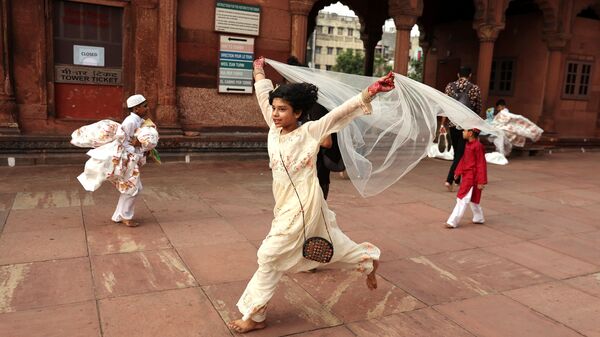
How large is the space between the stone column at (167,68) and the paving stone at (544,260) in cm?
635

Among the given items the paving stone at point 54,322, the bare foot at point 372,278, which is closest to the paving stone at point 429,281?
the bare foot at point 372,278

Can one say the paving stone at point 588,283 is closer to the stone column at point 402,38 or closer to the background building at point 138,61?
the background building at point 138,61

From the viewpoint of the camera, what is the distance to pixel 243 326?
2.92 m

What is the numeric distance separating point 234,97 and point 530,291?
7.19 meters

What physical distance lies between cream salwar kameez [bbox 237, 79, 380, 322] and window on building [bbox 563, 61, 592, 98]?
13.7 meters

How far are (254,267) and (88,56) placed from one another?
21.0 feet

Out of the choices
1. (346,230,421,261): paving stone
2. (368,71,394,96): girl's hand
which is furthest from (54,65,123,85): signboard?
(368,71,394,96): girl's hand

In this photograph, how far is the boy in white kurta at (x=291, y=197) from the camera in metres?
2.93

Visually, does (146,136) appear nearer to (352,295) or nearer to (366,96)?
(352,295)

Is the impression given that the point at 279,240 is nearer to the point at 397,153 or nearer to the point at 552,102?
the point at 397,153

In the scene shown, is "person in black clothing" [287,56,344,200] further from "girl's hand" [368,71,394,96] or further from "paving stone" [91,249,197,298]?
"paving stone" [91,249,197,298]

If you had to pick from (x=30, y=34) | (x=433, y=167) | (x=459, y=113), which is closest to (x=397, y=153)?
(x=459, y=113)

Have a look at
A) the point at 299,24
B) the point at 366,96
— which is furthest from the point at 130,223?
the point at 299,24

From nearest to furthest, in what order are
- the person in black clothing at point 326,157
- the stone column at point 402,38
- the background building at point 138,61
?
the person in black clothing at point 326,157, the background building at point 138,61, the stone column at point 402,38
